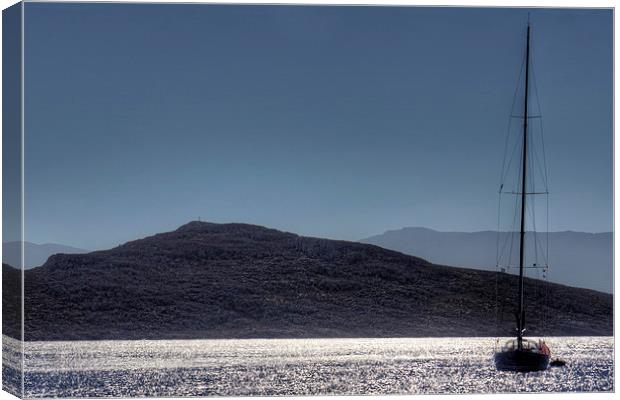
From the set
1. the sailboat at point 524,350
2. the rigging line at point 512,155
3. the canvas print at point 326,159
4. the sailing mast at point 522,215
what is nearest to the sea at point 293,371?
the canvas print at point 326,159

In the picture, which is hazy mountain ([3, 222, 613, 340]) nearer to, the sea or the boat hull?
the sea

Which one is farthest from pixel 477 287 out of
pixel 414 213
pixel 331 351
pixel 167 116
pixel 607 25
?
pixel 607 25

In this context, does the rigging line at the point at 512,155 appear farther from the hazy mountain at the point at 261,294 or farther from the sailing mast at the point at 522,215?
the hazy mountain at the point at 261,294

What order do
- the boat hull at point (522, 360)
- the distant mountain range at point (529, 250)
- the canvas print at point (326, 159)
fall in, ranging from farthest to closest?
the distant mountain range at point (529, 250)
the canvas print at point (326, 159)
the boat hull at point (522, 360)

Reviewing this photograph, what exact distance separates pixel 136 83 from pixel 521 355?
1077cm

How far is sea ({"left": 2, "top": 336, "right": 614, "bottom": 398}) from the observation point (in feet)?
65.2

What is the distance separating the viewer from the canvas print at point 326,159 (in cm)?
2036

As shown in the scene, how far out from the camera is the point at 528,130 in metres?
20.9

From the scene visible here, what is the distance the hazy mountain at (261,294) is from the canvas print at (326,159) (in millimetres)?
1410

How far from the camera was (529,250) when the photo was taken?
22.5 meters

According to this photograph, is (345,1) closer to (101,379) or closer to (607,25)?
(607,25)

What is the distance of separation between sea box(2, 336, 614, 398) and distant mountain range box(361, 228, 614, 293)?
1272mm

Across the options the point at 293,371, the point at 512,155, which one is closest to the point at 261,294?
the point at 293,371

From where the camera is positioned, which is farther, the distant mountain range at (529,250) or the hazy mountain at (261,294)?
the hazy mountain at (261,294)
